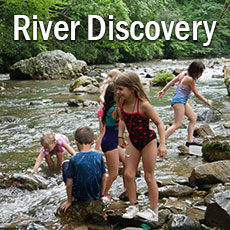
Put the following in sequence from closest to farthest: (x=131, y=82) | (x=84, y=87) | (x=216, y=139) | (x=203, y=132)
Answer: (x=131, y=82) → (x=216, y=139) → (x=203, y=132) → (x=84, y=87)

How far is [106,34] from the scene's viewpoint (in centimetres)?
2270

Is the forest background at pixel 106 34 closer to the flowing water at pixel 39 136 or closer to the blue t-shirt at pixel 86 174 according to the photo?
the flowing water at pixel 39 136

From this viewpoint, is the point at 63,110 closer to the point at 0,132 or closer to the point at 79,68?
the point at 0,132

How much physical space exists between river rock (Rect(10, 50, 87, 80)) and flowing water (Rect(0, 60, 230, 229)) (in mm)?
3693

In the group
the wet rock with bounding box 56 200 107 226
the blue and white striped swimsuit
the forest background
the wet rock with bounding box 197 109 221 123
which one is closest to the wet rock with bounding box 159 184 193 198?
the wet rock with bounding box 56 200 107 226

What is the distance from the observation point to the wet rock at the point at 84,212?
3.79 metres

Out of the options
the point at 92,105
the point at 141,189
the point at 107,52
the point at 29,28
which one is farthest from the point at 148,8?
the point at 141,189

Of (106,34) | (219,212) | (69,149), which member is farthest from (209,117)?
(106,34)

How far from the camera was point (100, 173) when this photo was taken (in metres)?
3.95

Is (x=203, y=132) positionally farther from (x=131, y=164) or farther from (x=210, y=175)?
(x=131, y=164)

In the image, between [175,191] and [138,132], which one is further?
[175,191]

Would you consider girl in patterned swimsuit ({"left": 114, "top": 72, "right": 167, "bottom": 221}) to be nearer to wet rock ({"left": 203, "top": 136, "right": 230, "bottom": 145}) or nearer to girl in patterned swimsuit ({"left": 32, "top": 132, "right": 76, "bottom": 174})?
girl in patterned swimsuit ({"left": 32, "top": 132, "right": 76, "bottom": 174})

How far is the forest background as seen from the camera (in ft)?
56.7

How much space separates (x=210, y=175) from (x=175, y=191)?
0.53 m
